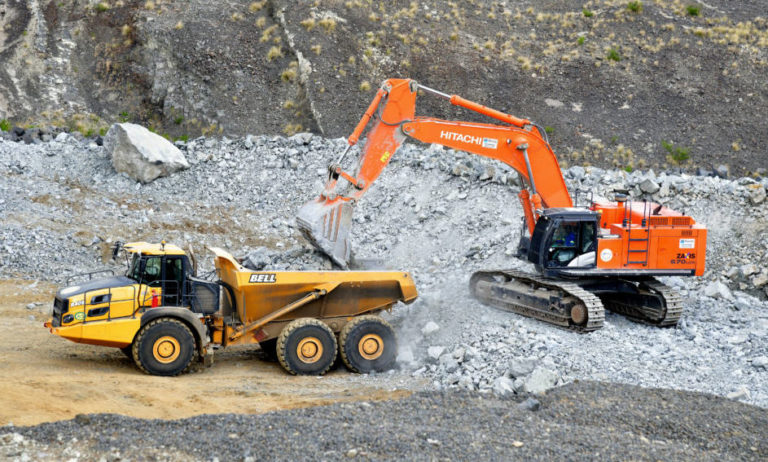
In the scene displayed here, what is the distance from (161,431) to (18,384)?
113 inches

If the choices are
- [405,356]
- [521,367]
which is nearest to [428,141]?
[405,356]

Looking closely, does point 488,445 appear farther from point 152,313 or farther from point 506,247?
point 506,247

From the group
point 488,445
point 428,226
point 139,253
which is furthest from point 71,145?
point 488,445

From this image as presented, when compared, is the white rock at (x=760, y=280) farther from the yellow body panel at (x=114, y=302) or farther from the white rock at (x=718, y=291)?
the yellow body panel at (x=114, y=302)

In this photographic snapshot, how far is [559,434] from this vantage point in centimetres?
906

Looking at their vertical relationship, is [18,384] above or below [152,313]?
below

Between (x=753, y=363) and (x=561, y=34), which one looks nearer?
(x=753, y=363)

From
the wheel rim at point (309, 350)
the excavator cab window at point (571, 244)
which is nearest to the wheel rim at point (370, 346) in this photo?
the wheel rim at point (309, 350)

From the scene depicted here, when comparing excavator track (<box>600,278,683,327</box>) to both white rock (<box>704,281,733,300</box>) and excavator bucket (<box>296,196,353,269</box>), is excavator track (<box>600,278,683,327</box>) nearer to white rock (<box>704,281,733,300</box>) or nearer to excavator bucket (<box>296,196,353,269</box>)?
white rock (<box>704,281,733,300</box>)

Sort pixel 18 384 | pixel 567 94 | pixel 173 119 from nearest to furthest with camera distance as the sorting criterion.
→ pixel 18 384, pixel 173 119, pixel 567 94

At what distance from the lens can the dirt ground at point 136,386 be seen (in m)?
9.79

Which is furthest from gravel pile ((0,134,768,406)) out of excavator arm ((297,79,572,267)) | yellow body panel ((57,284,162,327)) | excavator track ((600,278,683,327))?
yellow body panel ((57,284,162,327))

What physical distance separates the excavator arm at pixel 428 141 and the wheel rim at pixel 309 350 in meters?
3.05

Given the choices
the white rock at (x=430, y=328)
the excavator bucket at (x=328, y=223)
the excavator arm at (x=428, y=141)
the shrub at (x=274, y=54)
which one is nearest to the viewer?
the white rock at (x=430, y=328)
